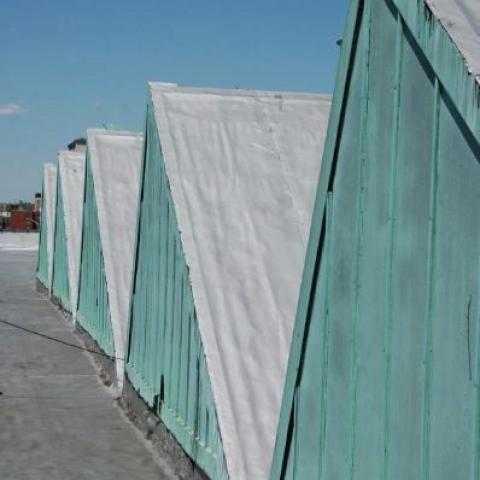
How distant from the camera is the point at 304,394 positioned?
15.9ft

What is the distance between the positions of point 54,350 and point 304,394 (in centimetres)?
1194

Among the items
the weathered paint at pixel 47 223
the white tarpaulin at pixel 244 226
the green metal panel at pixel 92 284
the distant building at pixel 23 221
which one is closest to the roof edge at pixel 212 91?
the white tarpaulin at pixel 244 226

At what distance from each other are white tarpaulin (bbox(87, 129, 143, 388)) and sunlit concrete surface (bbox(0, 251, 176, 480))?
3.14ft

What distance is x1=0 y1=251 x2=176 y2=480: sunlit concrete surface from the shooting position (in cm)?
883

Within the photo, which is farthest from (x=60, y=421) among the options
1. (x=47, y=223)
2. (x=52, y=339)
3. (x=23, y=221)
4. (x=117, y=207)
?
(x=23, y=221)

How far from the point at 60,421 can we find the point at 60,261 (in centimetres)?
1231

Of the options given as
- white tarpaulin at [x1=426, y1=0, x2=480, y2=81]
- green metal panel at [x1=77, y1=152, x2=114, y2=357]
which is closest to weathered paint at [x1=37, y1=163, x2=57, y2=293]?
green metal panel at [x1=77, y1=152, x2=114, y2=357]

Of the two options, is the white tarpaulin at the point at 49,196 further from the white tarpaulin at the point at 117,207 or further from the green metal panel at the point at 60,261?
the white tarpaulin at the point at 117,207

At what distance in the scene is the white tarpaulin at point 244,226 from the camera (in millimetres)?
7121

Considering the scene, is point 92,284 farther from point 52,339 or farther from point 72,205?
point 72,205

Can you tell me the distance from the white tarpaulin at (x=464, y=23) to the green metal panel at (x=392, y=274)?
5 centimetres

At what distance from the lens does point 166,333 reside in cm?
905

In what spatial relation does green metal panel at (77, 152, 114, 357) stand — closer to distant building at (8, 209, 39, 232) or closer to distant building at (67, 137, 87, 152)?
distant building at (67, 137, 87, 152)

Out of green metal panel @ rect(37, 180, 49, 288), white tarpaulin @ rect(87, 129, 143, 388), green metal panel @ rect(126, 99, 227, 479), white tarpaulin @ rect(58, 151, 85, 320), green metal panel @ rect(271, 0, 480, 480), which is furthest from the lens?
green metal panel @ rect(37, 180, 49, 288)
